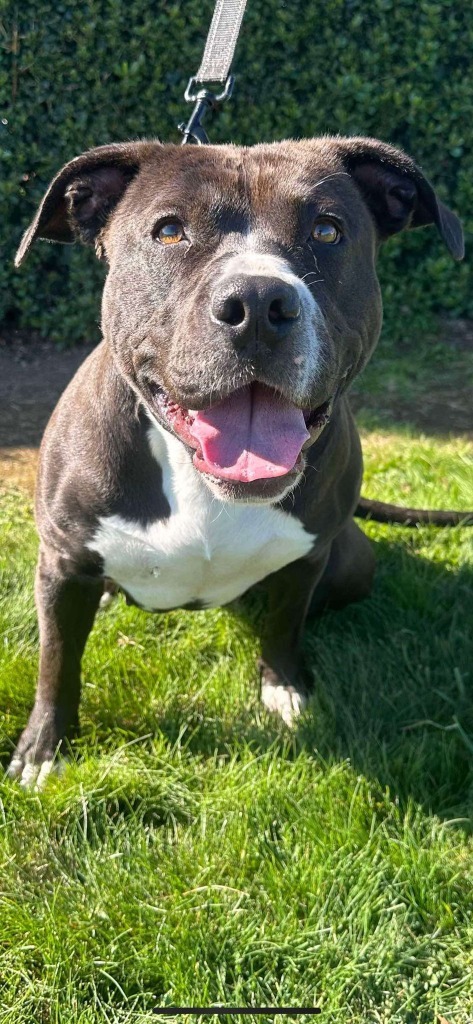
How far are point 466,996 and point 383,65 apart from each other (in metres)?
4.88

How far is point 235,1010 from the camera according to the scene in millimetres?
2047

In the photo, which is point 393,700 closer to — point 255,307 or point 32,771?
point 32,771

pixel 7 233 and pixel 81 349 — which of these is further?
pixel 81 349

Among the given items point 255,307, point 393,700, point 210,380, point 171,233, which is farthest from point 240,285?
point 393,700

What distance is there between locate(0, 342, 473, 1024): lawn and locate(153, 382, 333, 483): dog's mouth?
103 cm

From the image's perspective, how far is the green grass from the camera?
2.13m

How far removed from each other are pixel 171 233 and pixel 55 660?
124 cm

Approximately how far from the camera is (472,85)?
210 inches

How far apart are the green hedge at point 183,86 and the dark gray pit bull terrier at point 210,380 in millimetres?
2969

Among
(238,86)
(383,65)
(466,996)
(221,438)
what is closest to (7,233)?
(238,86)

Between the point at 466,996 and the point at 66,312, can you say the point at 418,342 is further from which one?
the point at 466,996

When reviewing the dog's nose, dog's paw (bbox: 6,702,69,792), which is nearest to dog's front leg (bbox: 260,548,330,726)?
dog's paw (bbox: 6,702,69,792)

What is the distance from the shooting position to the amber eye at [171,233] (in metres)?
2.04

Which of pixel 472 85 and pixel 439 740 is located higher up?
pixel 472 85
